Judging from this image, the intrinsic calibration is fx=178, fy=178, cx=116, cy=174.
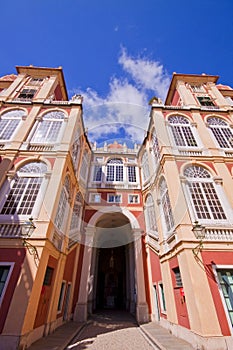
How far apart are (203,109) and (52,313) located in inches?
697

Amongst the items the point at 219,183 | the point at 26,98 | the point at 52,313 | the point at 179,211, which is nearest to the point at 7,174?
the point at 52,313

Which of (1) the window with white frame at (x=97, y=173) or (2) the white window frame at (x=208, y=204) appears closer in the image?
(2) the white window frame at (x=208, y=204)

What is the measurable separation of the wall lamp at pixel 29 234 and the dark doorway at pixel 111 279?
15.6 meters

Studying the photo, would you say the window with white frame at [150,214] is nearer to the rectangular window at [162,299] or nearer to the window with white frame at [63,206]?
the rectangular window at [162,299]

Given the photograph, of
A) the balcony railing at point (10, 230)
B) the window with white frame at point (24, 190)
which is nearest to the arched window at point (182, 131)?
the window with white frame at point (24, 190)

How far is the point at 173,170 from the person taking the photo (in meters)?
10.9

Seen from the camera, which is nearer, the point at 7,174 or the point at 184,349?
the point at 184,349

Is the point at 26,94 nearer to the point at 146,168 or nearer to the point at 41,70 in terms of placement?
the point at 41,70

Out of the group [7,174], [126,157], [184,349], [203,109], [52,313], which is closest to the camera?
[184,349]

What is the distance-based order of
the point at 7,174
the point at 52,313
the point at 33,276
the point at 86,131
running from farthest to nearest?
the point at 86,131 → the point at 7,174 → the point at 52,313 → the point at 33,276

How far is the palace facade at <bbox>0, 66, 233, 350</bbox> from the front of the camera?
24.0ft

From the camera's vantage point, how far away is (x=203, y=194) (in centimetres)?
1029

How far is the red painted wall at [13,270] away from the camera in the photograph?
6766mm

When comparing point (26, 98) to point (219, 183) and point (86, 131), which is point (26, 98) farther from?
point (219, 183)
